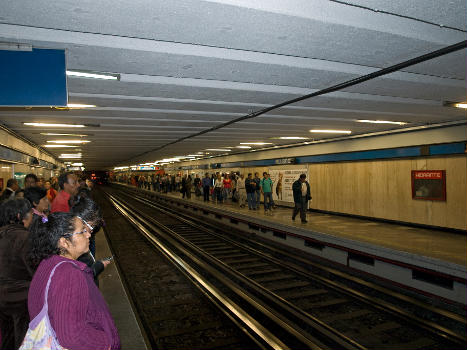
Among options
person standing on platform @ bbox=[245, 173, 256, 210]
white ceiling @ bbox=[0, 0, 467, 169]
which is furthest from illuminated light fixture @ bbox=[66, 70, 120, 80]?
person standing on platform @ bbox=[245, 173, 256, 210]

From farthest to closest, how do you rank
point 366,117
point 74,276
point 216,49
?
point 366,117 < point 216,49 < point 74,276

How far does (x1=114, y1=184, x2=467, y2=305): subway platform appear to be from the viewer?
19.3ft

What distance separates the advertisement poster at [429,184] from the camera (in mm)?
9133

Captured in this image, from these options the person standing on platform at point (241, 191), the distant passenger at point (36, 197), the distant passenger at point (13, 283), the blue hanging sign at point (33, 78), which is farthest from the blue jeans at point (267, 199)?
the distant passenger at point (13, 283)

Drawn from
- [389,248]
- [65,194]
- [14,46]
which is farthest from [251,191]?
[14,46]

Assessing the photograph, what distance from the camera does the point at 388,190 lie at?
10820mm

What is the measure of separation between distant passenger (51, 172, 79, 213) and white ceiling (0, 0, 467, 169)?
5.02 ft

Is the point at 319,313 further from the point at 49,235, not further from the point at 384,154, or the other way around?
the point at 384,154

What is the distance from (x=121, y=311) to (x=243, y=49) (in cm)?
407

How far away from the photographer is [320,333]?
4.57 meters

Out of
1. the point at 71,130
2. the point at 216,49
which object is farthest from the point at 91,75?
the point at 71,130

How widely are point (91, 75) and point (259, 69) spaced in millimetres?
2368

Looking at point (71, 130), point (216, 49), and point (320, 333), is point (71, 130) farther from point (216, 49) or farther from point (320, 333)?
point (320, 333)

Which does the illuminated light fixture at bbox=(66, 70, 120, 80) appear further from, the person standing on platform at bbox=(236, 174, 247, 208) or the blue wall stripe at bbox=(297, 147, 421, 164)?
the person standing on platform at bbox=(236, 174, 247, 208)
